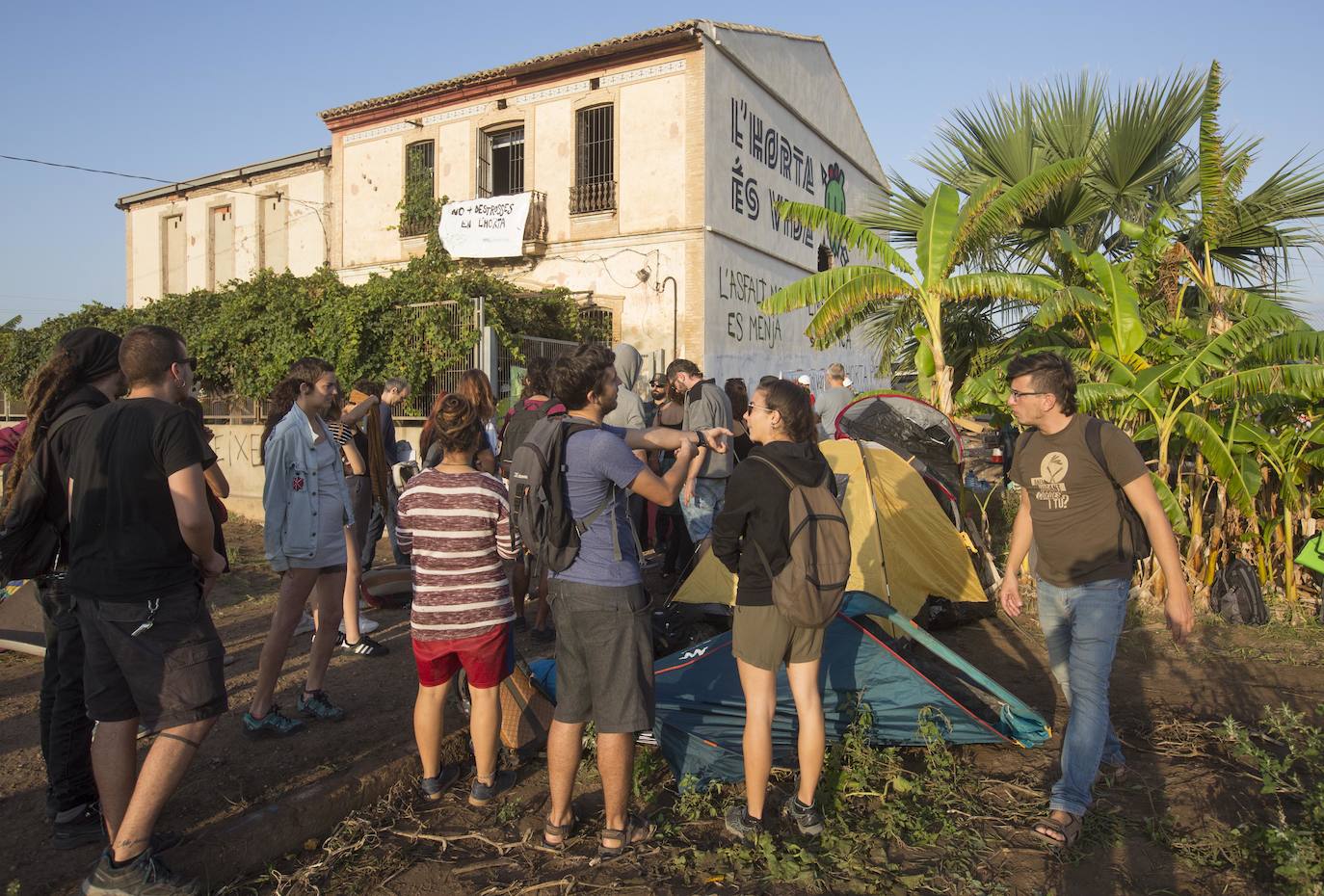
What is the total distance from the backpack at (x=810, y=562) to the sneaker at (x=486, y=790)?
1.50 meters

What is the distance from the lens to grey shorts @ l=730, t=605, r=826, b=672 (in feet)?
10.5

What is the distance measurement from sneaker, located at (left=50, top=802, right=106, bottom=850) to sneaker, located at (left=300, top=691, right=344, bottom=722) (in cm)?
114

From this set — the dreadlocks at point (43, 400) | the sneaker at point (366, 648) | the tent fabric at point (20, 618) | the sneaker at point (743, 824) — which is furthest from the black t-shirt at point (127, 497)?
the tent fabric at point (20, 618)

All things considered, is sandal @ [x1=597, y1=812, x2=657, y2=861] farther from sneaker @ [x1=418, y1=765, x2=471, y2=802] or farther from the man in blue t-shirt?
sneaker @ [x1=418, y1=765, x2=471, y2=802]

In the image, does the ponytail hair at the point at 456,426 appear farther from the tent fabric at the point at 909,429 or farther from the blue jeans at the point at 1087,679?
the tent fabric at the point at 909,429

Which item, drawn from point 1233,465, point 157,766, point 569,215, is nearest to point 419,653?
point 157,766

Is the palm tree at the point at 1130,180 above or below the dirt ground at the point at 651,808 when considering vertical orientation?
above

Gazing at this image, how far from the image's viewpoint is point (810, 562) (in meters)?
3.16

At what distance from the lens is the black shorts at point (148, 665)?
2885 millimetres

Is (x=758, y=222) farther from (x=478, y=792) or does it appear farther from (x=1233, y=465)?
(x=478, y=792)

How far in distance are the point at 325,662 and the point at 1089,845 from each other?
3594 mm

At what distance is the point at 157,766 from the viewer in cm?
283

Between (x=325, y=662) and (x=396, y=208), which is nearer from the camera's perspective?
(x=325, y=662)

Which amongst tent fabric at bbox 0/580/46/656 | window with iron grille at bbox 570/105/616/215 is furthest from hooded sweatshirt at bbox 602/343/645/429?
window with iron grille at bbox 570/105/616/215
